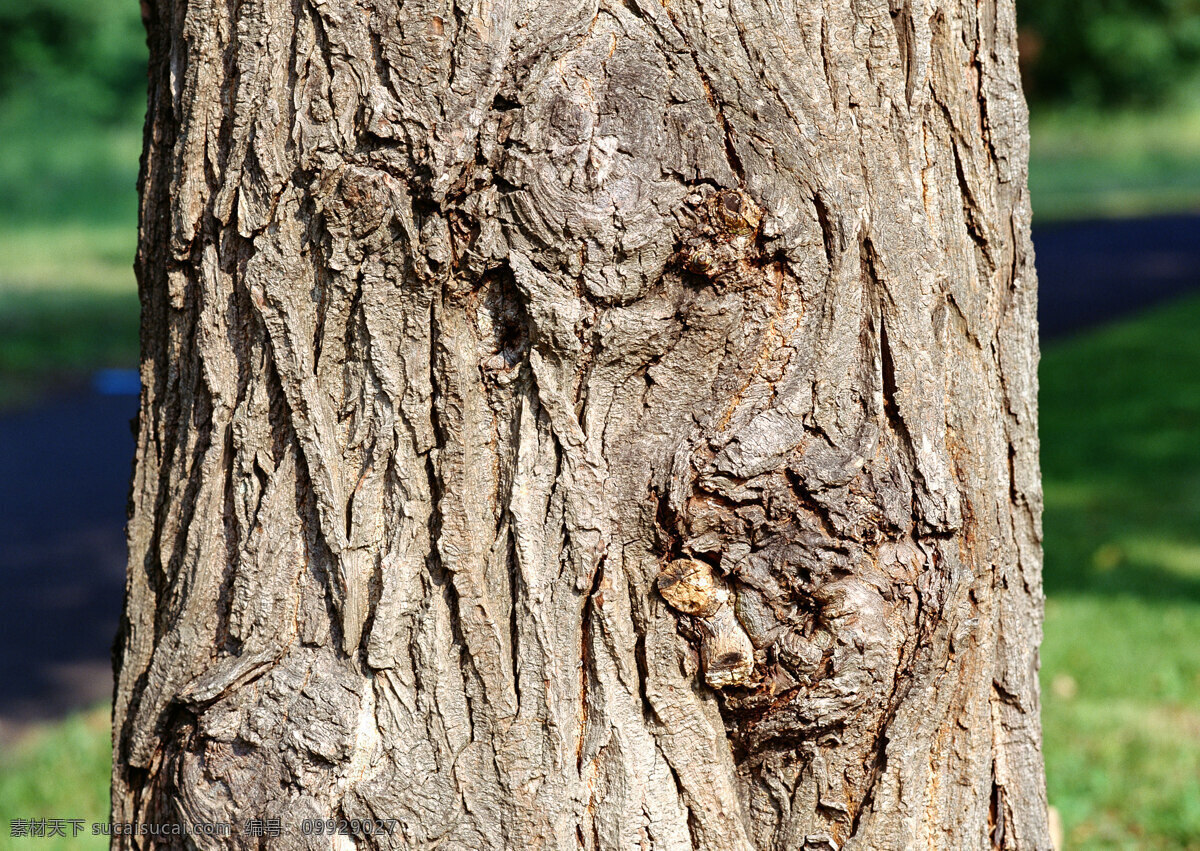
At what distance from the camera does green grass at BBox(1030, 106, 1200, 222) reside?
Answer: 833 inches

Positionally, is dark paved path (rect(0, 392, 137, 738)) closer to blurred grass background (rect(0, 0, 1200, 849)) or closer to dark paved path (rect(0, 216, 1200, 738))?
dark paved path (rect(0, 216, 1200, 738))

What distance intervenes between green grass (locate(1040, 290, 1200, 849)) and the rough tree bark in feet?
8.08

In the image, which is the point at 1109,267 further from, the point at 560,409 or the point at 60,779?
the point at 560,409

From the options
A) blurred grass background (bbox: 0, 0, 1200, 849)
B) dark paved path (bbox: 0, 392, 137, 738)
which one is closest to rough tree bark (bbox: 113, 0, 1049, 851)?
blurred grass background (bbox: 0, 0, 1200, 849)

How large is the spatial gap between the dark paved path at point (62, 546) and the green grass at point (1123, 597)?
9.84ft

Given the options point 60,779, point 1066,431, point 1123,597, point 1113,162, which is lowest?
point 60,779

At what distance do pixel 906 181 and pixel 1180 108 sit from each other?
33.3 meters

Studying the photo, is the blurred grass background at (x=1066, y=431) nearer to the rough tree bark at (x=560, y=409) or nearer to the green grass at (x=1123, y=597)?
the green grass at (x=1123, y=597)

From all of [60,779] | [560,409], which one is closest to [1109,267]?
[60,779]

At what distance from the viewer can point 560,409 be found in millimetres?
1658

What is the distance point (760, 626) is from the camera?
1681 mm

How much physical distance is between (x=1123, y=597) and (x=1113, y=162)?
→ 82.5ft

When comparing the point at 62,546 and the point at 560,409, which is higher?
the point at 62,546

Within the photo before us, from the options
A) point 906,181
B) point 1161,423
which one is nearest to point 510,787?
point 906,181
